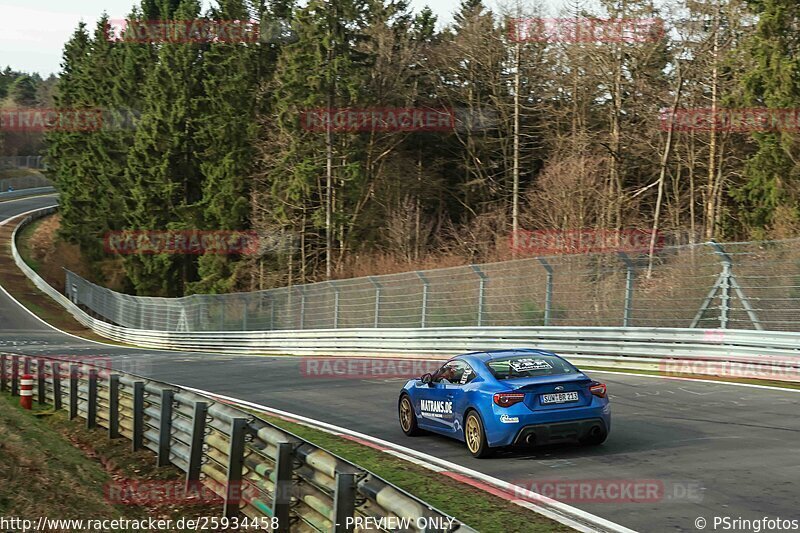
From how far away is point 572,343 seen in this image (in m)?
21.3

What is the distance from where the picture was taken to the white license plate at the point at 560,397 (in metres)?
10.6

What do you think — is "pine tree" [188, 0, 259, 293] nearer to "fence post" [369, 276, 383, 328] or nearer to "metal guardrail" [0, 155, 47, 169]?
"fence post" [369, 276, 383, 328]

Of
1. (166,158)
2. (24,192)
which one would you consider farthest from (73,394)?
(24,192)

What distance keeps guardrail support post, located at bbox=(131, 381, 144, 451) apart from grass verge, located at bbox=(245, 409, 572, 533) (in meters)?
2.45

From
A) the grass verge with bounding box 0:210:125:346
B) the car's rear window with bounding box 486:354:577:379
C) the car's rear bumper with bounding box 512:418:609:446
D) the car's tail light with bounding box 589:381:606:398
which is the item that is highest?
the car's rear window with bounding box 486:354:577:379

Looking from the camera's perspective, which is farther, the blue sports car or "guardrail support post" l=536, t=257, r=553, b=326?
"guardrail support post" l=536, t=257, r=553, b=326

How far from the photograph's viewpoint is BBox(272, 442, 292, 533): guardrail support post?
7797 mm

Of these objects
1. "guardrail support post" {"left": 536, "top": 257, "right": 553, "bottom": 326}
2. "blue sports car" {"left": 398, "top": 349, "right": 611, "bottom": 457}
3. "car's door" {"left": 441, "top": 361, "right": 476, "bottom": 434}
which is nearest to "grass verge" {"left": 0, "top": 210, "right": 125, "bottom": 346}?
"guardrail support post" {"left": 536, "top": 257, "right": 553, "bottom": 326}

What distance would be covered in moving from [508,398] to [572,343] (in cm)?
1112

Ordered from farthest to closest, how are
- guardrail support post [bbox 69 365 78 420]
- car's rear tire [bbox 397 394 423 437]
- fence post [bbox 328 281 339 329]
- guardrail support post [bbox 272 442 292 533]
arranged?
1. fence post [bbox 328 281 339 329]
2. guardrail support post [bbox 69 365 78 420]
3. car's rear tire [bbox 397 394 423 437]
4. guardrail support post [bbox 272 442 292 533]

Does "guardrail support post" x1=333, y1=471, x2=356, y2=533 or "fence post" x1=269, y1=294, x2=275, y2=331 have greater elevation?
"guardrail support post" x1=333, y1=471, x2=356, y2=533

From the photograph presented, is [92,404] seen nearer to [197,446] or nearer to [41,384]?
[41,384]

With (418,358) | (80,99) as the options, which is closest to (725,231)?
(418,358)

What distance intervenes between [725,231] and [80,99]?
6361 centimetres
